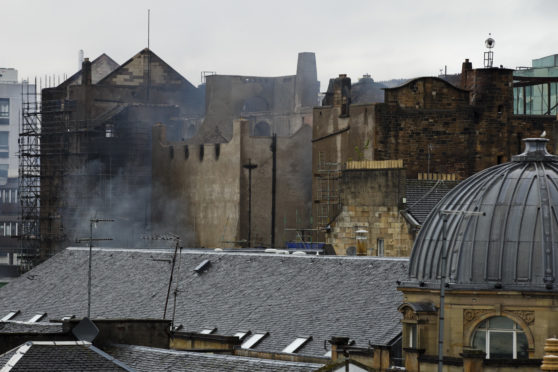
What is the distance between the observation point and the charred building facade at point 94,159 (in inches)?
5517

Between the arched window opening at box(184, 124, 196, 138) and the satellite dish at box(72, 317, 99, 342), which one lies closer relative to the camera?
the satellite dish at box(72, 317, 99, 342)

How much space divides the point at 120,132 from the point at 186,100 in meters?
11.8

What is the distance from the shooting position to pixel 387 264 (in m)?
74.4

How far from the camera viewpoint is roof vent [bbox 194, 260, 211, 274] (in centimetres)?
8556

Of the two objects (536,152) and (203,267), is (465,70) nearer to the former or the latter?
(203,267)

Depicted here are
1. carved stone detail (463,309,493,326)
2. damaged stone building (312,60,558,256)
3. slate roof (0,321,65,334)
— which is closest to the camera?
carved stone detail (463,309,493,326)

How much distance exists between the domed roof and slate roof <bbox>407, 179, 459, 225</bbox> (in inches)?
1380

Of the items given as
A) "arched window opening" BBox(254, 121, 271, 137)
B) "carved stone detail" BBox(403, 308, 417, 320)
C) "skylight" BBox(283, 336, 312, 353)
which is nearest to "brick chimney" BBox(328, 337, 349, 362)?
"skylight" BBox(283, 336, 312, 353)

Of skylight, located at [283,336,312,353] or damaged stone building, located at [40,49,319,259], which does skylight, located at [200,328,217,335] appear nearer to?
skylight, located at [283,336,312,353]

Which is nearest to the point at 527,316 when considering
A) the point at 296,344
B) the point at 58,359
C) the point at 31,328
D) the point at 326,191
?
the point at 58,359

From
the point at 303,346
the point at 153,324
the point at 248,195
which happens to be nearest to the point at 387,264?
the point at 303,346

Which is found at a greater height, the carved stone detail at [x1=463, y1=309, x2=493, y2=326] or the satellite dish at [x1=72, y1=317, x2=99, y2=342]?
the carved stone detail at [x1=463, y1=309, x2=493, y2=326]

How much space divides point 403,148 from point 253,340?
3465 centimetres

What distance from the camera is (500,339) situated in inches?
2154
